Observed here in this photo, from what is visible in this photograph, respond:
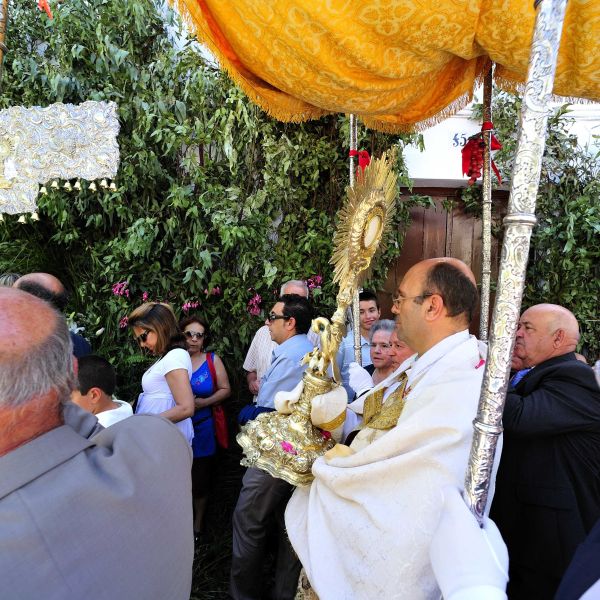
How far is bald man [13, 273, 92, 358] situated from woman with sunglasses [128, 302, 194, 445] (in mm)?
376

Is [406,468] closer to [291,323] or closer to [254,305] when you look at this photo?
[291,323]

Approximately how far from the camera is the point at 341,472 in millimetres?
1826

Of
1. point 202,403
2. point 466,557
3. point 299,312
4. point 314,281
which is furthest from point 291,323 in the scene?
point 466,557

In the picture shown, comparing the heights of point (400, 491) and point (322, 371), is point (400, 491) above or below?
below

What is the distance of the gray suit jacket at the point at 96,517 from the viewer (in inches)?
37.4

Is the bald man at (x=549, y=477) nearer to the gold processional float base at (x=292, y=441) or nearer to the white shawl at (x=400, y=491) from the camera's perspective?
the white shawl at (x=400, y=491)

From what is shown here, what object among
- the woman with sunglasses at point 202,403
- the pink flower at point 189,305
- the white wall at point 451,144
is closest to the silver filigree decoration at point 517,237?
the woman with sunglasses at point 202,403

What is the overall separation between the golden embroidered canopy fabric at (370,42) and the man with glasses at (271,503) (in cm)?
152

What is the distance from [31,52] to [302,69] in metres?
5.21

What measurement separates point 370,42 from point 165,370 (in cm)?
220

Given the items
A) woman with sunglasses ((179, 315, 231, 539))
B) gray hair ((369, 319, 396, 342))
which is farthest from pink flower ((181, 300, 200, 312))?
gray hair ((369, 319, 396, 342))

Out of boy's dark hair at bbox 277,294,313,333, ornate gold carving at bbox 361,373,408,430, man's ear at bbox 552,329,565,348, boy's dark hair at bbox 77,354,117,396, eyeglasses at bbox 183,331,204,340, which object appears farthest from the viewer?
eyeglasses at bbox 183,331,204,340

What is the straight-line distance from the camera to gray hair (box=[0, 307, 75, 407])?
101cm

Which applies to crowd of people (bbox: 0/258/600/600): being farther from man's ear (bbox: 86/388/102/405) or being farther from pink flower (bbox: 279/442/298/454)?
pink flower (bbox: 279/442/298/454)
